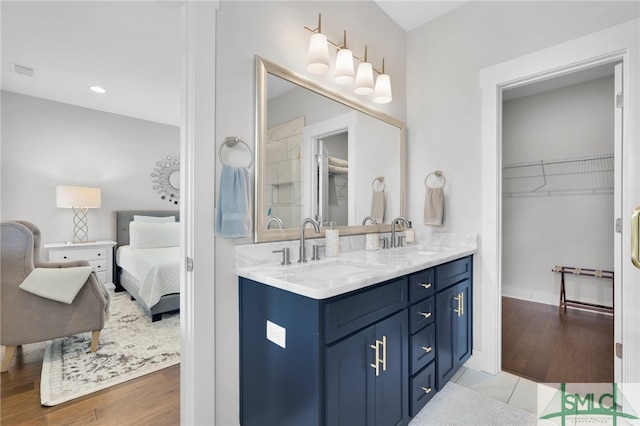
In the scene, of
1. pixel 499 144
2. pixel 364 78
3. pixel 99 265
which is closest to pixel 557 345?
pixel 499 144

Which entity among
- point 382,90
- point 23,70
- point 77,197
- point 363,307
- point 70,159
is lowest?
point 363,307

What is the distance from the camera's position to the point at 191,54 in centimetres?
133

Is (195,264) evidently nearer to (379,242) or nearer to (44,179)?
(379,242)

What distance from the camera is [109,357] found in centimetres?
229

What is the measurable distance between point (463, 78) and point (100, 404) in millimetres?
3371

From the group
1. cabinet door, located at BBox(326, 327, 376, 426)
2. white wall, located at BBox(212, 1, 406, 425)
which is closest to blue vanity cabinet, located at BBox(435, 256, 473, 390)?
cabinet door, located at BBox(326, 327, 376, 426)

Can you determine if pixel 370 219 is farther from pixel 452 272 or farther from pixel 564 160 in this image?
pixel 564 160

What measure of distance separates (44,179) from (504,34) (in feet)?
17.9

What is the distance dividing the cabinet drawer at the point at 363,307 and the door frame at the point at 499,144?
3.56ft

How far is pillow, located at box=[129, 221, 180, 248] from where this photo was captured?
4.07 m

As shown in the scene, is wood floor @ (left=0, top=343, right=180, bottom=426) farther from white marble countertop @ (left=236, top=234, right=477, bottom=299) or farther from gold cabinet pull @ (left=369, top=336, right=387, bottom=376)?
gold cabinet pull @ (left=369, top=336, right=387, bottom=376)

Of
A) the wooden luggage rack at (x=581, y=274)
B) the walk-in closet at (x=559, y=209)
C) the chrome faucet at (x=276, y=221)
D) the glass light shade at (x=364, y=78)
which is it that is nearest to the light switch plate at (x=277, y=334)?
the chrome faucet at (x=276, y=221)

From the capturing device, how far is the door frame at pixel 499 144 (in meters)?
1.66

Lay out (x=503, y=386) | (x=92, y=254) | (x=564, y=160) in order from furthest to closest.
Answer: (x=92, y=254) < (x=564, y=160) < (x=503, y=386)
